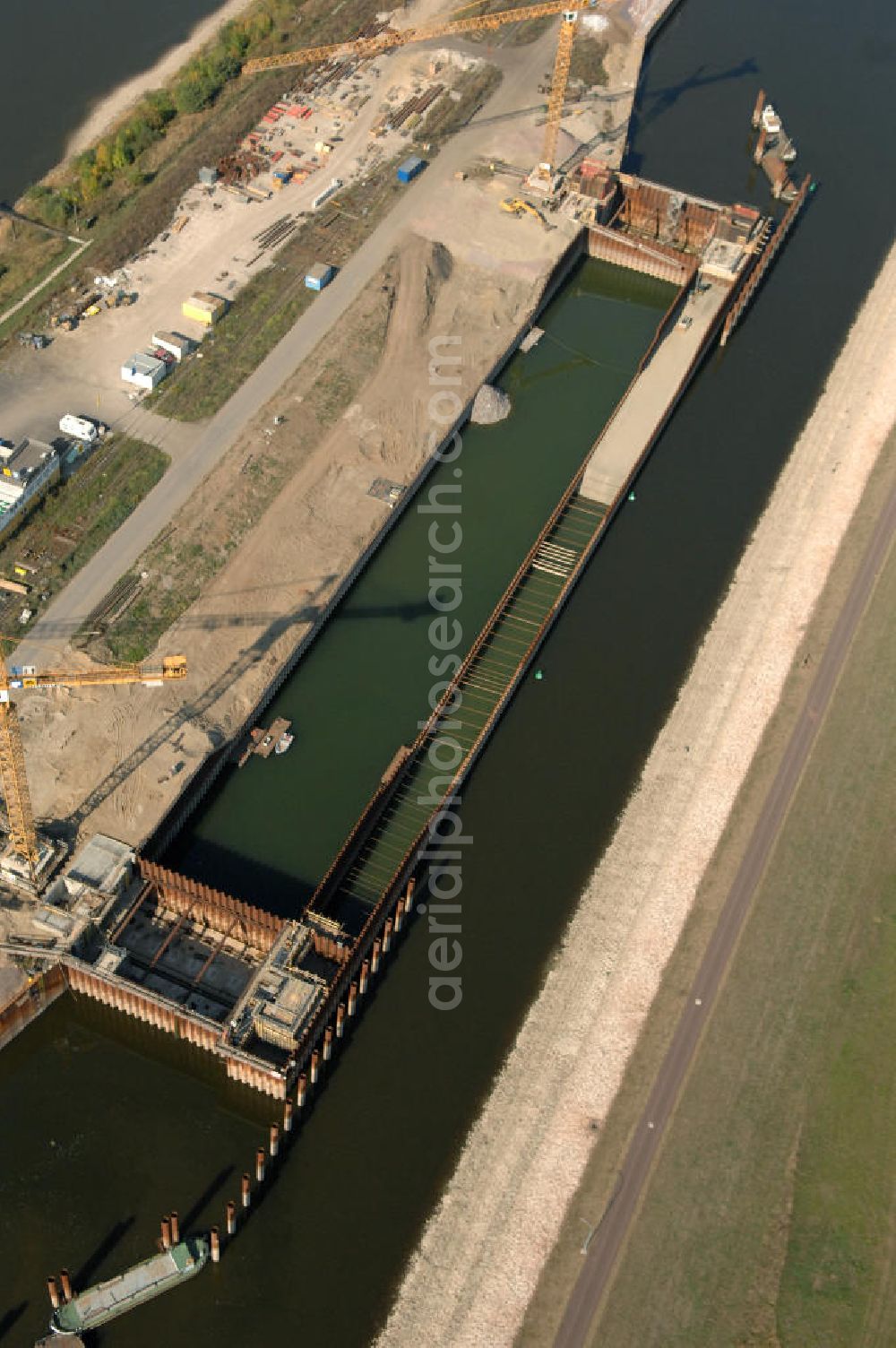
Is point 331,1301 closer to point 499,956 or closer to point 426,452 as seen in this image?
point 499,956

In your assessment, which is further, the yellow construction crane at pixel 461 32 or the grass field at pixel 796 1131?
the yellow construction crane at pixel 461 32

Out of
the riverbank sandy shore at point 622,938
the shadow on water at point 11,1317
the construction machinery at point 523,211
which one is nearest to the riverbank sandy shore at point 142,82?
the construction machinery at point 523,211

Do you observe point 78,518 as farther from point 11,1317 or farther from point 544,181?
point 544,181

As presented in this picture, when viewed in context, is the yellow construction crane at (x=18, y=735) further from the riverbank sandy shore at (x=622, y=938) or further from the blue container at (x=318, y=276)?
the blue container at (x=318, y=276)

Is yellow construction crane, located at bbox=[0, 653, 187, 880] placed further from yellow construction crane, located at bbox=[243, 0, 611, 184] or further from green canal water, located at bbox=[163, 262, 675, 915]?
yellow construction crane, located at bbox=[243, 0, 611, 184]

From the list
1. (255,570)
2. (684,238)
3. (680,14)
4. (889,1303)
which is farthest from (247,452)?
(680,14)

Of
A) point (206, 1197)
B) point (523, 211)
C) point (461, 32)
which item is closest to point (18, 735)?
point (206, 1197)
